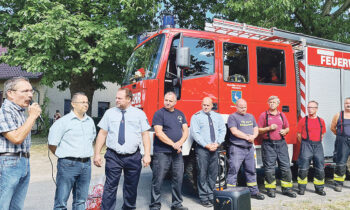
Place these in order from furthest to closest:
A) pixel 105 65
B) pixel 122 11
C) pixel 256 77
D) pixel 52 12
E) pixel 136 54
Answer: pixel 105 65
pixel 122 11
pixel 52 12
pixel 136 54
pixel 256 77

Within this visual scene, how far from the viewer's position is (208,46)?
5.19 metres

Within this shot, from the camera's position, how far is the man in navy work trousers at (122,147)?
12.5 ft

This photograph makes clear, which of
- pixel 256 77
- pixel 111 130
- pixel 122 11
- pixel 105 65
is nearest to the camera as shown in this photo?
pixel 111 130

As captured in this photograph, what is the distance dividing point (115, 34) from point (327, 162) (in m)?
7.59

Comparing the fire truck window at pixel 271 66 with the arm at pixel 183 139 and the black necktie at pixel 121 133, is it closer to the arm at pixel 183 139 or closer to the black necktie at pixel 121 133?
the arm at pixel 183 139

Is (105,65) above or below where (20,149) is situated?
above

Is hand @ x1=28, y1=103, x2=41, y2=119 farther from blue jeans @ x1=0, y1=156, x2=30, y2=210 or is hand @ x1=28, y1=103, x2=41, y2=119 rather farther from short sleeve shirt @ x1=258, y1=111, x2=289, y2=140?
short sleeve shirt @ x1=258, y1=111, x2=289, y2=140

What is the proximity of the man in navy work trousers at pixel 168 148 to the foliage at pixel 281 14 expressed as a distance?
6.70 m

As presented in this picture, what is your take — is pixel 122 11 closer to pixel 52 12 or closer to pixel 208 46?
pixel 52 12

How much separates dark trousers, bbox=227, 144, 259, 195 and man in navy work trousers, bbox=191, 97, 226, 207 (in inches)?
14.6

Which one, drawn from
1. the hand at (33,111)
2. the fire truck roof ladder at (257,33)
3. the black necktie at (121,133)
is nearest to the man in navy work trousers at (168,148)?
the black necktie at (121,133)

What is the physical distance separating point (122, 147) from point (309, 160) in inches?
143

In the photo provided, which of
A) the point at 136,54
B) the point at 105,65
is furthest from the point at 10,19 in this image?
the point at 136,54

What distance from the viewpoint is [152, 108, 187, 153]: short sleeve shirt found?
4.34 m
